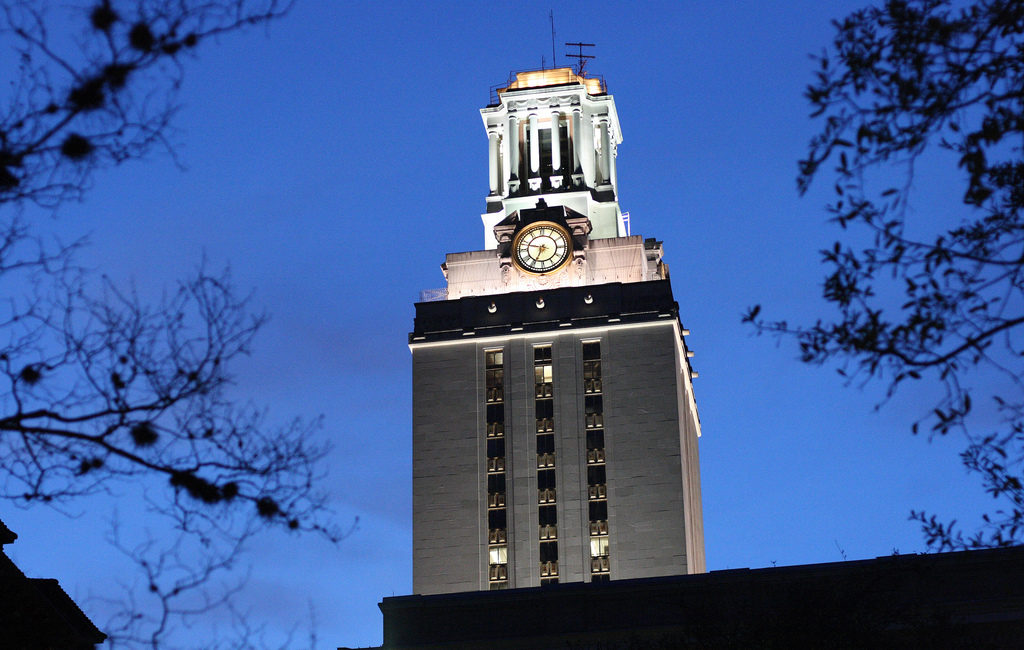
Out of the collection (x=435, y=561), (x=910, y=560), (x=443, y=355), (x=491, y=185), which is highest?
(x=491, y=185)

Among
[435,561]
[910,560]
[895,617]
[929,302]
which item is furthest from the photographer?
[435,561]

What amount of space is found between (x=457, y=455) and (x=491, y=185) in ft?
91.8

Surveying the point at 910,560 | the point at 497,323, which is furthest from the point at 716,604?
the point at 497,323

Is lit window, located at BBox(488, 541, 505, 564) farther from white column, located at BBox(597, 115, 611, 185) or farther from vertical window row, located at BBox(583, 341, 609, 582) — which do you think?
white column, located at BBox(597, 115, 611, 185)

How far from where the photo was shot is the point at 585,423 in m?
118

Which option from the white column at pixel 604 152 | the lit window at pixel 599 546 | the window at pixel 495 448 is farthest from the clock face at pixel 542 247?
the lit window at pixel 599 546

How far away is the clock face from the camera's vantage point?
126 meters

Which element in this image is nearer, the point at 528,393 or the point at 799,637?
the point at 799,637

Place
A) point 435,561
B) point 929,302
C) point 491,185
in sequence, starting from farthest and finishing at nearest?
point 491,185
point 435,561
point 929,302

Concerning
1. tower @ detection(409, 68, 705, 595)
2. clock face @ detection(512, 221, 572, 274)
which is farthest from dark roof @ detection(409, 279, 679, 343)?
clock face @ detection(512, 221, 572, 274)

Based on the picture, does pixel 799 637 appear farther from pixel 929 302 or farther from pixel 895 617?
pixel 929 302

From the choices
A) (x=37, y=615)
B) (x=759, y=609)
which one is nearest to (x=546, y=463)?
(x=759, y=609)

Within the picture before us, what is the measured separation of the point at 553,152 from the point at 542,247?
12223mm

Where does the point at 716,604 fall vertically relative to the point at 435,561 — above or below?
below
